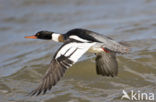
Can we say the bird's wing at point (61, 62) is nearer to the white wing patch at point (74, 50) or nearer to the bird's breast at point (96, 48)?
the white wing patch at point (74, 50)

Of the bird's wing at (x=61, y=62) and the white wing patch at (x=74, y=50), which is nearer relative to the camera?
the bird's wing at (x=61, y=62)

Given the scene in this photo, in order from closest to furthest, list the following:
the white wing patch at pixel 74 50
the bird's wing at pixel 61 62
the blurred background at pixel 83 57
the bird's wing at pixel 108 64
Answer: the bird's wing at pixel 61 62 < the white wing patch at pixel 74 50 < the bird's wing at pixel 108 64 < the blurred background at pixel 83 57

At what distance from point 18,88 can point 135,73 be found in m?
2.41

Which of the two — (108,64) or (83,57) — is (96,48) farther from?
(83,57)

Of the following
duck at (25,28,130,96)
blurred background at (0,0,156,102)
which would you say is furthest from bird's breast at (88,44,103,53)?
blurred background at (0,0,156,102)

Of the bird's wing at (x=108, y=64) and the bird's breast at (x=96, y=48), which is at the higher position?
the bird's breast at (x=96, y=48)

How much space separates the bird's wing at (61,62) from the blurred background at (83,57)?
98 centimetres

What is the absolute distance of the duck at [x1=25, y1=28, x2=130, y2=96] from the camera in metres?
5.66

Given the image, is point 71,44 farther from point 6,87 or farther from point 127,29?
point 127,29

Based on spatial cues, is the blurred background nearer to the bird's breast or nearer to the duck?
the duck

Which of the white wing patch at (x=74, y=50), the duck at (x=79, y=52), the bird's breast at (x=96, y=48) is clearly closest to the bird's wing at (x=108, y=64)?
the duck at (x=79, y=52)

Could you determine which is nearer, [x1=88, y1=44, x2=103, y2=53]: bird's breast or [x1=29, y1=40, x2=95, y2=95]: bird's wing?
[x1=29, y1=40, x2=95, y2=95]: bird's wing

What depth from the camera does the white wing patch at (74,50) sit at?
589 cm

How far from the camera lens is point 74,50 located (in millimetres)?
6023
